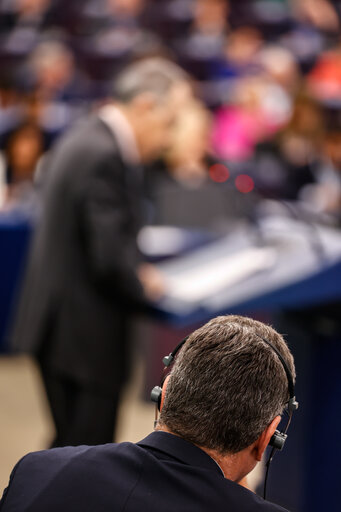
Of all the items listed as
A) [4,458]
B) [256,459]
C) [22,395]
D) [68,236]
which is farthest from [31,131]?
[256,459]

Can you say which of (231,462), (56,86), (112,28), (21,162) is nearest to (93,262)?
(231,462)

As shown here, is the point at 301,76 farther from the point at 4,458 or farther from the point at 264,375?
the point at 264,375

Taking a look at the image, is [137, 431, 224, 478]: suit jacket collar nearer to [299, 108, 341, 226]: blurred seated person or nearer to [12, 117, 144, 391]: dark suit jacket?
[12, 117, 144, 391]: dark suit jacket

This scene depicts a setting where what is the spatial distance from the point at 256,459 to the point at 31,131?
426 cm

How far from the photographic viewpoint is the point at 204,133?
219 inches

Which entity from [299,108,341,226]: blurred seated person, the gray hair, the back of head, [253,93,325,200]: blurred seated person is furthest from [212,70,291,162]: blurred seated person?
the back of head

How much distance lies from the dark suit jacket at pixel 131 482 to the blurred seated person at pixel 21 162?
3794 millimetres

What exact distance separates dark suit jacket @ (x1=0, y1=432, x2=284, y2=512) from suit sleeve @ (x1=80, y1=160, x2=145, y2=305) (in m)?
1.25

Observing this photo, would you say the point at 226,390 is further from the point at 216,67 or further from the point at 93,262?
the point at 216,67

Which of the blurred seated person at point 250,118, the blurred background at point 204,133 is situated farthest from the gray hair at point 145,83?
the blurred seated person at point 250,118

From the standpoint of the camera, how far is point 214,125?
→ 674cm

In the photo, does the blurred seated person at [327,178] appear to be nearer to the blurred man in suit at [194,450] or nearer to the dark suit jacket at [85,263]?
the dark suit jacket at [85,263]

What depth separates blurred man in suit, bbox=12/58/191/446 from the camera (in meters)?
2.28

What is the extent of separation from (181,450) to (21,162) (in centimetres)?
410
